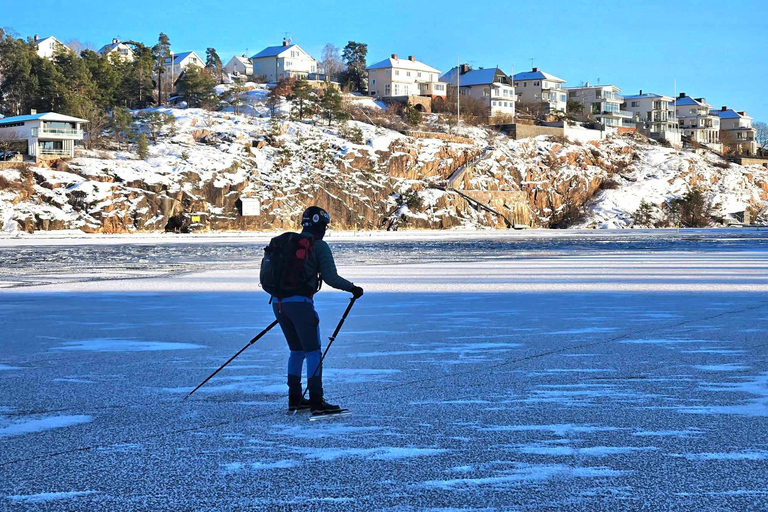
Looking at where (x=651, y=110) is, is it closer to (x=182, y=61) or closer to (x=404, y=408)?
(x=182, y=61)

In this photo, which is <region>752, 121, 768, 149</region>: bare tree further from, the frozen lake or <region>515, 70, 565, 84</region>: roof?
the frozen lake

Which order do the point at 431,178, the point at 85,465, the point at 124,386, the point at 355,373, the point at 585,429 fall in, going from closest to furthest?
the point at 85,465 < the point at 585,429 < the point at 124,386 < the point at 355,373 < the point at 431,178

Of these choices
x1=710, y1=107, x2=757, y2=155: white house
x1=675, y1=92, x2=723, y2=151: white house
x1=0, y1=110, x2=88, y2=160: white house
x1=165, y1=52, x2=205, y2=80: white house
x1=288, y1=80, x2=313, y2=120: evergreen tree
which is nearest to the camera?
x1=0, y1=110, x2=88, y2=160: white house

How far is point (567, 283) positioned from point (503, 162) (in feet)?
256

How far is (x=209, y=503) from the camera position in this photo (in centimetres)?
486

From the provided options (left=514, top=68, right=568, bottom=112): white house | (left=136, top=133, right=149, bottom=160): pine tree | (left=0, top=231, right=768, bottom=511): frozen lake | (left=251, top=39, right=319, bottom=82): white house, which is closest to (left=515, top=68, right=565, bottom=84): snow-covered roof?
(left=514, top=68, right=568, bottom=112): white house

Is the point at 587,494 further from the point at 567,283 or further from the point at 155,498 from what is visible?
the point at 567,283

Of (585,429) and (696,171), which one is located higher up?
(696,171)

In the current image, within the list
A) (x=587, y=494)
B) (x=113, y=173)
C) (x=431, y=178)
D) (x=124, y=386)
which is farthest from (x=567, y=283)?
(x=431, y=178)

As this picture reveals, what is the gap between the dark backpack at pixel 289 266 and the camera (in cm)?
700

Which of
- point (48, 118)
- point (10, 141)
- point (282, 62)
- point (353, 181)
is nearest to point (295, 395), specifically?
point (48, 118)

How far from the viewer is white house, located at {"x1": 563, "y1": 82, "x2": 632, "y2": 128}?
136 m

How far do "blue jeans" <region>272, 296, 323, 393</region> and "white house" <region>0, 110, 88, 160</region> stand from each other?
227 feet

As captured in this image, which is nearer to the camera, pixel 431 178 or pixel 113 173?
pixel 113 173
